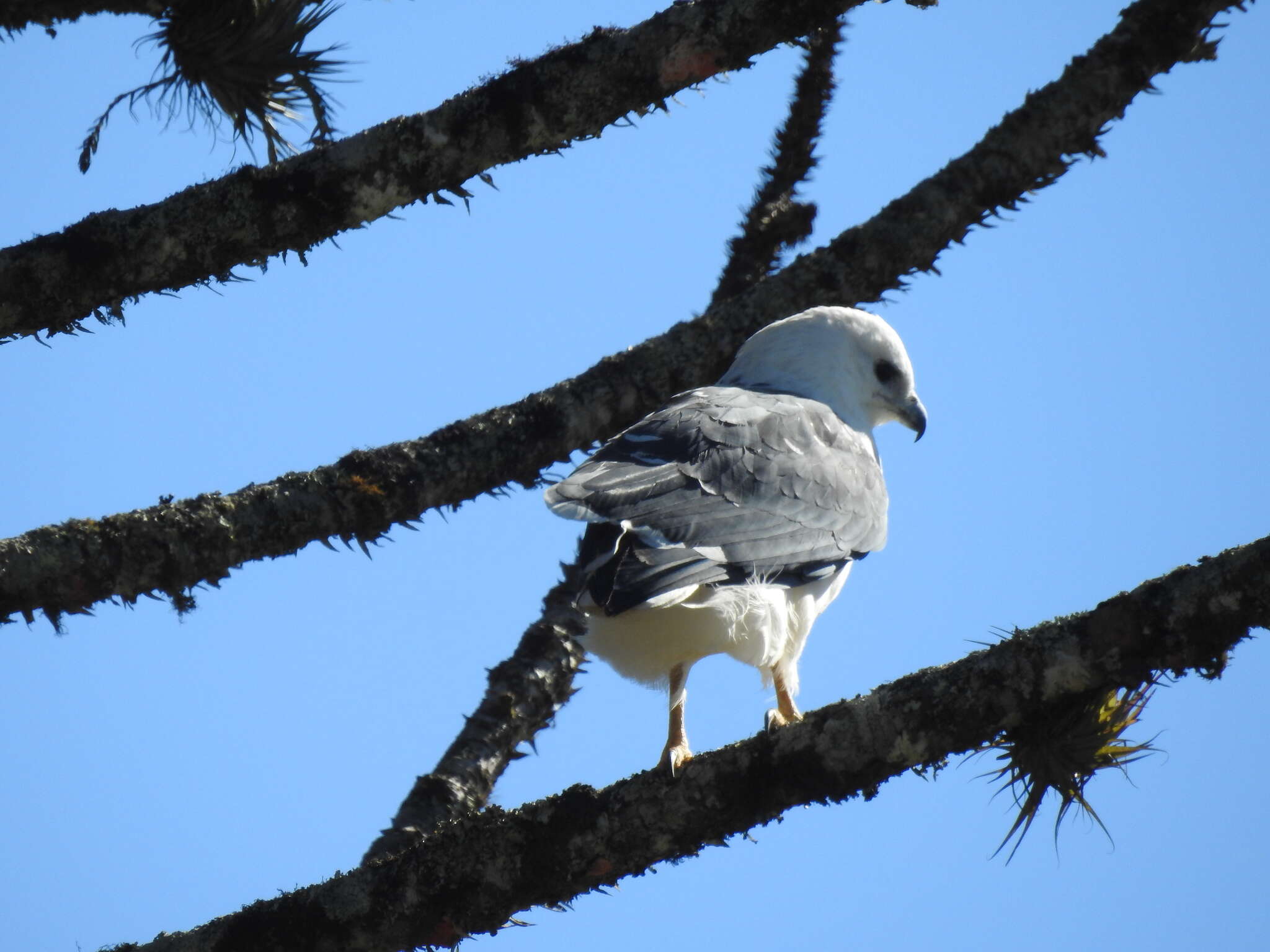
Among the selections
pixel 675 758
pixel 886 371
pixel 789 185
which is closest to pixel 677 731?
pixel 675 758

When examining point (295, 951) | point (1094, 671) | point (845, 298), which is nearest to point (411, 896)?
point (295, 951)

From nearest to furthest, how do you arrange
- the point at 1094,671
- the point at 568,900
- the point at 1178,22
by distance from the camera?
1. the point at 1094,671
2. the point at 568,900
3. the point at 1178,22

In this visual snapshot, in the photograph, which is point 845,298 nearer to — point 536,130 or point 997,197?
point 997,197

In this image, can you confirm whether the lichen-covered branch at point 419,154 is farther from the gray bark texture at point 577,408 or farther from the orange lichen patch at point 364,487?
the orange lichen patch at point 364,487

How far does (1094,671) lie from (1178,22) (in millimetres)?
3905

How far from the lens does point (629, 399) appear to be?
5.29 meters

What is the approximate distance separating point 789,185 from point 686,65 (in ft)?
9.52

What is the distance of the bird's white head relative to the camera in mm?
5863

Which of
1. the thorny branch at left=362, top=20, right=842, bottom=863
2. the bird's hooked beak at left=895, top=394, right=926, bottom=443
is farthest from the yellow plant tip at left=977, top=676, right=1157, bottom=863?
the bird's hooked beak at left=895, top=394, right=926, bottom=443

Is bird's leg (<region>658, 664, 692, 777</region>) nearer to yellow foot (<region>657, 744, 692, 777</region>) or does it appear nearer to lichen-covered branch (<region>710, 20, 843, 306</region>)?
yellow foot (<region>657, 744, 692, 777</region>)

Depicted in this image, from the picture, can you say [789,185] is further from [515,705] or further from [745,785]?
[745,785]

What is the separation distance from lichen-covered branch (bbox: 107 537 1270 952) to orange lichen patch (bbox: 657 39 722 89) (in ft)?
7.11

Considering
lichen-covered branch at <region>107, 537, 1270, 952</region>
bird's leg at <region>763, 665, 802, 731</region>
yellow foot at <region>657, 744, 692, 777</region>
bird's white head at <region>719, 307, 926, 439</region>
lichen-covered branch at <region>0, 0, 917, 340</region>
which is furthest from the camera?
bird's white head at <region>719, 307, 926, 439</region>

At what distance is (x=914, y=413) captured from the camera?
6207 millimetres
